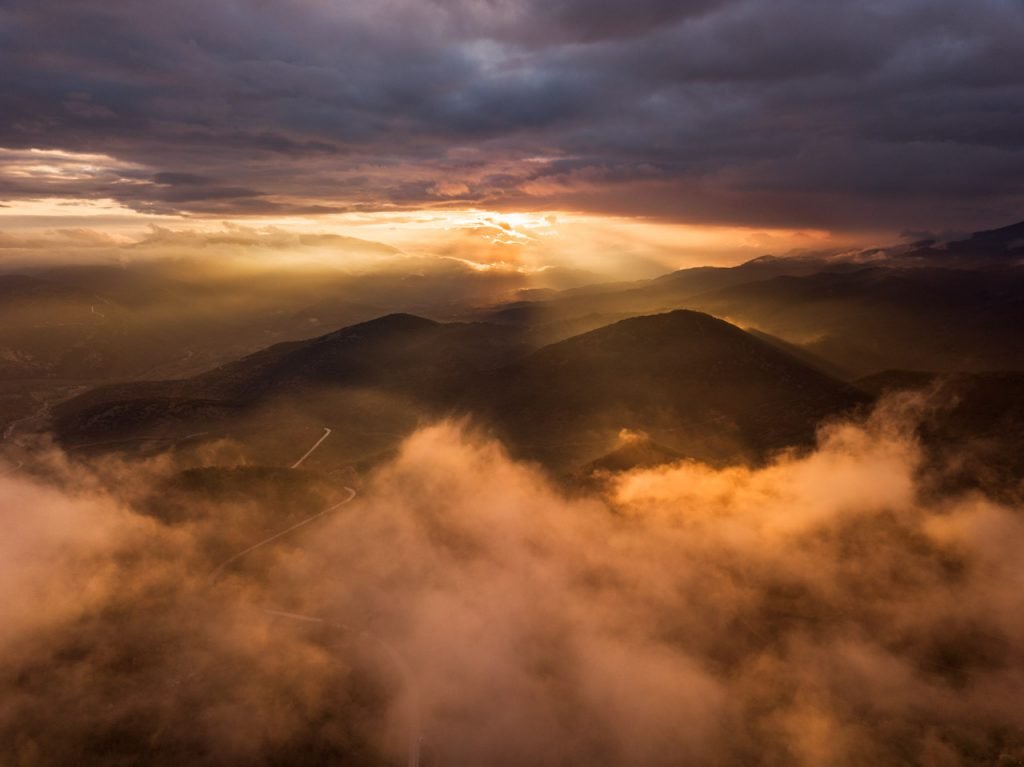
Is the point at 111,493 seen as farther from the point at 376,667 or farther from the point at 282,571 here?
the point at 376,667

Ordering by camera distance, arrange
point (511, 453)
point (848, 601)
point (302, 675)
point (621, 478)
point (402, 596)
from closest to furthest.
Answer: point (302, 675), point (848, 601), point (402, 596), point (621, 478), point (511, 453)

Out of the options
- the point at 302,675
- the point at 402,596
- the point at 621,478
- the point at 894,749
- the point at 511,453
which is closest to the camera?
the point at 894,749

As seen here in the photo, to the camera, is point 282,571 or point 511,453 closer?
point 282,571

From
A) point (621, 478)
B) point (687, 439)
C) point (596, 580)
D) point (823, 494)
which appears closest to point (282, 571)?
point (596, 580)

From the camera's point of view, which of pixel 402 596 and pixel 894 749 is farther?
pixel 402 596

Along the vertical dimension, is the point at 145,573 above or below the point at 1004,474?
below

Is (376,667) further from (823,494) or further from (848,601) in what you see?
(823,494)

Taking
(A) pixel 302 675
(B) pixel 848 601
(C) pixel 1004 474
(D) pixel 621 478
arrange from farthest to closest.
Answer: (D) pixel 621 478 → (C) pixel 1004 474 → (B) pixel 848 601 → (A) pixel 302 675

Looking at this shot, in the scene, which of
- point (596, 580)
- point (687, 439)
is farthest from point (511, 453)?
point (596, 580)

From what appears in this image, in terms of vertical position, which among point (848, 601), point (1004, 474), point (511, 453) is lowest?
point (511, 453)
